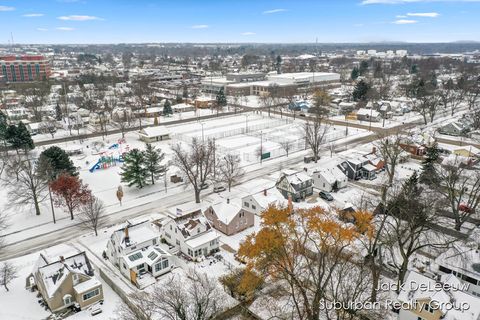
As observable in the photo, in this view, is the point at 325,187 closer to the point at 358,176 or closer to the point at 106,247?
the point at 358,176

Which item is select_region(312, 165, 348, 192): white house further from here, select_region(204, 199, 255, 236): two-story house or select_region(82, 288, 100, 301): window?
select_region(82, 288, 100, 301): window

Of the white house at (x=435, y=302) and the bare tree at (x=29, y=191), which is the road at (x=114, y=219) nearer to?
the bare tree at (x=29, y=191)

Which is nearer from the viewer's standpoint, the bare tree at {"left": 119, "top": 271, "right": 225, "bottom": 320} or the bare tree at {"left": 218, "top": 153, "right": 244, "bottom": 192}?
the bare tree at {"left": 119, "top": 271, "right": 225, "bottom": 320}

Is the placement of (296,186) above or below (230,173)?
below

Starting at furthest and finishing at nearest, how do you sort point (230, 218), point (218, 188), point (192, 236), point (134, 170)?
Result: point (134, 170)
point (218, 188)
point (230, 218)
point (192, 236)

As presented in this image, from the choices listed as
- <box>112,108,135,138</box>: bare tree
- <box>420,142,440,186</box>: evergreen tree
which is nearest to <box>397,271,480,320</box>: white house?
<box>420,142,440,186</box>: evergreen tree

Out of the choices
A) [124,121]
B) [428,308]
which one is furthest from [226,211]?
[124,121]

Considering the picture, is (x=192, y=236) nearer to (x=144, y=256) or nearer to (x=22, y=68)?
(x=144, y=256)
